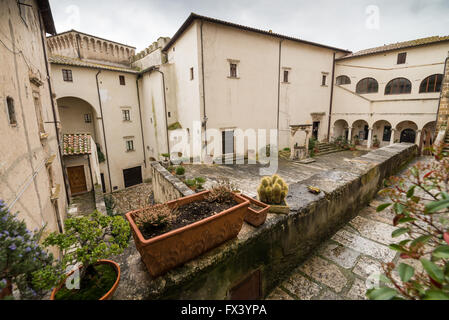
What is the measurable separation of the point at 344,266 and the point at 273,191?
57.9 inches

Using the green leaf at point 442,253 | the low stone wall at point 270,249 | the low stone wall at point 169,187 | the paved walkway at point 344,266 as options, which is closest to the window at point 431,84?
the low stone wall at point 270,249

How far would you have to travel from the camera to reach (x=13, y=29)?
4086 mm

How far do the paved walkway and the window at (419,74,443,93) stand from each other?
17393mm

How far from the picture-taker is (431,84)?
14828 millimetres

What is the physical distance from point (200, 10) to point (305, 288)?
40.4 feet

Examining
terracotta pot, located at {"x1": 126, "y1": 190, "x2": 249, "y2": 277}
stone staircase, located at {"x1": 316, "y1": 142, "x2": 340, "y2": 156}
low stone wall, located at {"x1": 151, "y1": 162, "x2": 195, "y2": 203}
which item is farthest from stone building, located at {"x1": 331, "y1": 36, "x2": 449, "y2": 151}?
terracotta pot, located at {"x1": 126, "y1": 190, "x2": 249, "y2": 277}

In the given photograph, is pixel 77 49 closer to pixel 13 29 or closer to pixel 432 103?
pixel 13 29

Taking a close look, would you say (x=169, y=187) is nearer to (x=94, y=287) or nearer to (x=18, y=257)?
(x=94, y=287)

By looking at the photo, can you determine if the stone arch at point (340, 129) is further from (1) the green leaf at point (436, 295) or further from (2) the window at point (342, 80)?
(1) the green leaf at point (436, 295)

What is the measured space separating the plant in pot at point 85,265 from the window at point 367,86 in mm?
21700

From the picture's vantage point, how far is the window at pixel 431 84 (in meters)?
14.5

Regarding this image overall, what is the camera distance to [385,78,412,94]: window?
15.7m

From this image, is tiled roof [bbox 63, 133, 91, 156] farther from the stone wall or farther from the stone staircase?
the stone wall
